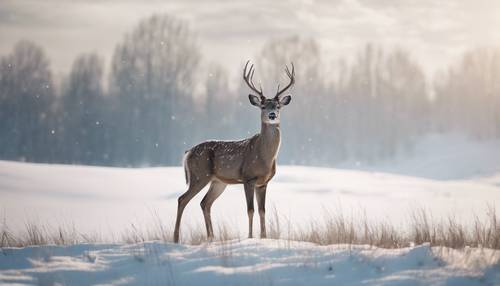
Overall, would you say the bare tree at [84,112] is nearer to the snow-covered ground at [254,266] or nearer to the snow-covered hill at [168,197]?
the snow-covered hill at [168,197]

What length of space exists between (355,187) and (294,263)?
1659cm

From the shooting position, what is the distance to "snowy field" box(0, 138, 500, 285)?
5914 mm

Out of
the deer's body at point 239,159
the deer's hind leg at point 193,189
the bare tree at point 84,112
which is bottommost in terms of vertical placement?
the deer's hind leg at point 193,189

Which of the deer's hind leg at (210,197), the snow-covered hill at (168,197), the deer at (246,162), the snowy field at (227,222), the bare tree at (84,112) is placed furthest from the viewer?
the bare tree at (84,112)

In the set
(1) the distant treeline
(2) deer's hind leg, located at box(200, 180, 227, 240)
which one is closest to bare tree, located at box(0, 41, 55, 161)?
(1) the distant treeline

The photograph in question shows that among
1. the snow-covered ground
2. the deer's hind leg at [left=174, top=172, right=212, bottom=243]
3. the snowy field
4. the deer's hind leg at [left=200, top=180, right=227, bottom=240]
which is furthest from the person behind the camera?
the deer's hind leg at [left=200, top=180, right=227, bottom=240]

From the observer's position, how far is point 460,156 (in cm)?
5084

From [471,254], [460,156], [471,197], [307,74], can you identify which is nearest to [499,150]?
[460,156]

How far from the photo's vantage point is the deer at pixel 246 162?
347 inches

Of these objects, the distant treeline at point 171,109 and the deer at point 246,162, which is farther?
the distant treeline at point 171,109

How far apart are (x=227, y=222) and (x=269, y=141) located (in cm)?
624

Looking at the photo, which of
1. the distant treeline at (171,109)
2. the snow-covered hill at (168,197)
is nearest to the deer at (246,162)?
the snow-covered hill at (168,197)

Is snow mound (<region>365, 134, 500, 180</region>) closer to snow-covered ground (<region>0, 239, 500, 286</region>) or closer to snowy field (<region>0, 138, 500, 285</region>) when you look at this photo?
snowy field (<region>0, 138, 500, 285</region>)

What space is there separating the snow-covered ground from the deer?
74.5 inches
